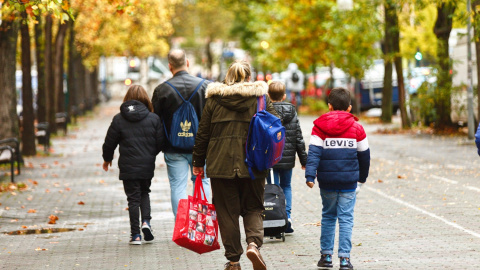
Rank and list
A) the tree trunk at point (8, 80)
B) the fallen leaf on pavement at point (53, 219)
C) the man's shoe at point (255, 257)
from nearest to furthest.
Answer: the man's shoe at point (255, 257) → the fallen leaf on pavement at point (53, 219) → the tree trunk at point (8, 80)

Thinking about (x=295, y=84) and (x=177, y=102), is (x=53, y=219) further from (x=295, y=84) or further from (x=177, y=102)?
(x=295, y=84)

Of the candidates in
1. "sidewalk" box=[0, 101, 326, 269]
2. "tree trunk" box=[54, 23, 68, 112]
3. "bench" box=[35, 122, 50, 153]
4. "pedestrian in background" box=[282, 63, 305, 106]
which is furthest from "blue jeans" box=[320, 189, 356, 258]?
"pedestrian in background" box=[282, 63, 305, 106]

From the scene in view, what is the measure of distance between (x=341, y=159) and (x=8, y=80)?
41.3 ft

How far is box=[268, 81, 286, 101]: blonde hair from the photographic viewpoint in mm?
8984

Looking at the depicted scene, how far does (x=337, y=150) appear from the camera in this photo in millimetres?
7301

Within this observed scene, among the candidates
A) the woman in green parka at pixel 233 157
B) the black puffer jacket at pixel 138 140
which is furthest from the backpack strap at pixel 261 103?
the black puffer jacket at pixel 138 140

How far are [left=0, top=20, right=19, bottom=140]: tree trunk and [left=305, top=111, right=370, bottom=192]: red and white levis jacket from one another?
1205 cm

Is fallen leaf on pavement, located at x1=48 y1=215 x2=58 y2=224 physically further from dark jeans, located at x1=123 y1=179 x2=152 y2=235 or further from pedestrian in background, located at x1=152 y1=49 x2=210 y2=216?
pedestrian in background, located at x1=152 y1=49 x2=210 y2=216

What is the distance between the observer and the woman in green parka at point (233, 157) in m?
7.09

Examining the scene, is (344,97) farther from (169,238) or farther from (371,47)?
(371,47)

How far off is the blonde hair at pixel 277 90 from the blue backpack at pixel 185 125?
764mm

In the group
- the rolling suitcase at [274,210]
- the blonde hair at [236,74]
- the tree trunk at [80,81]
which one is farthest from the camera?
the tree trunk at [80,81]

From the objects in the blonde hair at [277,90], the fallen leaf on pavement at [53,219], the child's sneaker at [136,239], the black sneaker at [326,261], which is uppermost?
the blonde hair at [277,90]

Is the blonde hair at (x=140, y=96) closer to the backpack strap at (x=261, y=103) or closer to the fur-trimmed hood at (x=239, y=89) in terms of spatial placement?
the fur-trimmed hood at (x=239, y=89)
